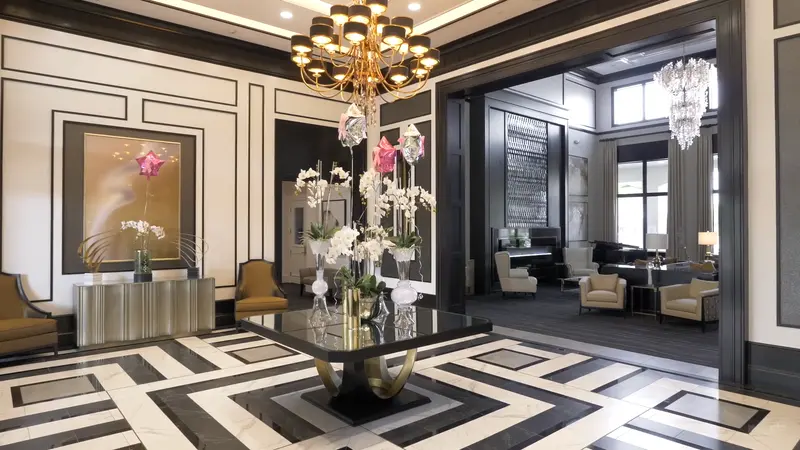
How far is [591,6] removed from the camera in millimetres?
5316

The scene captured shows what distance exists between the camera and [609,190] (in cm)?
1280

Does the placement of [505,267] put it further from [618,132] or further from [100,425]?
[100,425]

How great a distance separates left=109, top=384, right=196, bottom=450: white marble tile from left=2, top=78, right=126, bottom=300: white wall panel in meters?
2.36

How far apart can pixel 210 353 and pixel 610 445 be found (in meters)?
4.05

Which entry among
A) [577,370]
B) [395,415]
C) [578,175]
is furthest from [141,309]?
[578,175]

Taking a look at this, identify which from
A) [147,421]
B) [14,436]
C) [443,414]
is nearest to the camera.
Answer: [14,436]

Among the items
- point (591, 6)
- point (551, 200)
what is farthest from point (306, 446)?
point (551, 200)

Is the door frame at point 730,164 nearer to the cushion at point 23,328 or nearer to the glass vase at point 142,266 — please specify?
the glass vase at point 142,266

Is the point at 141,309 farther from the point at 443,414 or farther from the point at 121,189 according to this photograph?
the point at 443,414

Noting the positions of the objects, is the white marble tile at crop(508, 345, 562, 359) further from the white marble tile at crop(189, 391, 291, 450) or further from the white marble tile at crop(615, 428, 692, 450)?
the white marble tile at crop(189, 391, 291, 450)

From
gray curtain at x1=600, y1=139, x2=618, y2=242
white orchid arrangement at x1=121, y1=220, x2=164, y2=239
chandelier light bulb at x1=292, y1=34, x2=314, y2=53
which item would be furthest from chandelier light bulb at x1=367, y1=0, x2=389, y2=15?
gray curtain at x1=600, y1=139, x2=618, y2=242

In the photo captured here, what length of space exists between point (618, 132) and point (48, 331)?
12275 mm

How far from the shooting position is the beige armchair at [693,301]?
6551 mm

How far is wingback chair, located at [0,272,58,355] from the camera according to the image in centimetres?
487
